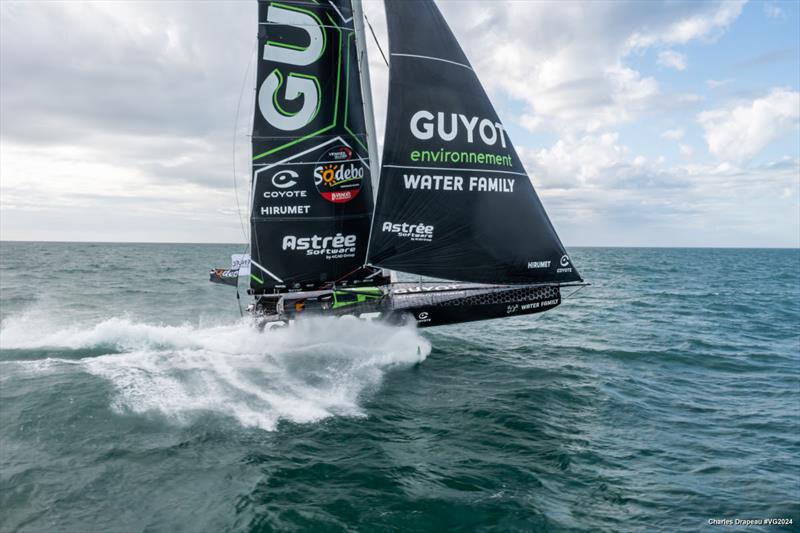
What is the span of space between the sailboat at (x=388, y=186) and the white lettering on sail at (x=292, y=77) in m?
0.03

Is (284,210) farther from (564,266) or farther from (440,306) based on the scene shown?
(564,266)

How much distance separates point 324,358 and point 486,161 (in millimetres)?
6192

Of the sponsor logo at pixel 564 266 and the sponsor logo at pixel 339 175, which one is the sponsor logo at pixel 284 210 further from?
the sponsor logo at pixel 564 266

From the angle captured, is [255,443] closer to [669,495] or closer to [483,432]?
[483,432]

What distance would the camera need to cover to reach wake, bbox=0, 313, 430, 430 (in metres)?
9.36

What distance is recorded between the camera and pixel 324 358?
40.4 ft

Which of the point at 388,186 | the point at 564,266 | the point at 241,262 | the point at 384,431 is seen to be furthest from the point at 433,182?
the point at 241,262

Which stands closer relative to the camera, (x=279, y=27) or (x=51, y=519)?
(x=51, y=519)

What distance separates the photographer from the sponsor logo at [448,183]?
1182 centimetres

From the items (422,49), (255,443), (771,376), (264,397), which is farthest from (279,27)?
(771,376)

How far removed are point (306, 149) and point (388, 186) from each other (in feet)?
9.10

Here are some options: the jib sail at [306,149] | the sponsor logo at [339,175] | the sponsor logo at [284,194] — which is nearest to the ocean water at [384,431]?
the jib sail at [306,149]

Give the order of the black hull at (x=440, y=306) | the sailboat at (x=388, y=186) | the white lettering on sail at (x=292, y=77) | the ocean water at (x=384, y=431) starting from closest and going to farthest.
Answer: the ocean water at (x=384, y=431), the sailboat at (x=388, y=186), the black hull at (x=440, y=306), the white lettering on sail at (x=292, y=77)

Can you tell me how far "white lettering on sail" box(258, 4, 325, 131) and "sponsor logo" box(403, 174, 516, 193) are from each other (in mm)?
3426
